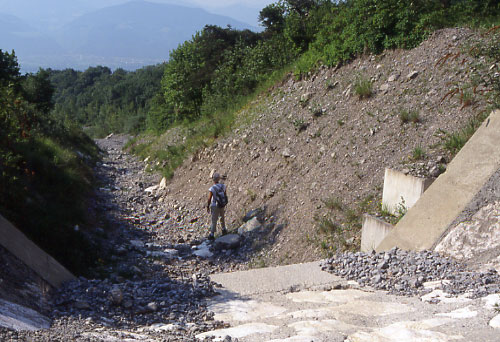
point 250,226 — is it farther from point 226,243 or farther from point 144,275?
point 144,275

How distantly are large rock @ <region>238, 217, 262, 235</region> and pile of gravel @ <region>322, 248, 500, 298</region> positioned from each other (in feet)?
11.0

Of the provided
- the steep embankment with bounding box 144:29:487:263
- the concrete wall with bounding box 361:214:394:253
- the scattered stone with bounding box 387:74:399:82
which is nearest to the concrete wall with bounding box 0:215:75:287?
the steep embankment with bounding box 144:29:487:263

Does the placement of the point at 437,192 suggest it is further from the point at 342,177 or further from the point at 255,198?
the point at 255,198

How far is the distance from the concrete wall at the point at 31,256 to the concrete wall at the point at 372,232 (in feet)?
14.3

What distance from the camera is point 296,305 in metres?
4.76

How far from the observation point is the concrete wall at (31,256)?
5223 mm

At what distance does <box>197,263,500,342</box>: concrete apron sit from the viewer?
142 inches

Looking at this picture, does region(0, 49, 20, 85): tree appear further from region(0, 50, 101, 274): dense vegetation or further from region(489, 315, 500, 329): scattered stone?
region(489, 315, 500, 329): scattered stone

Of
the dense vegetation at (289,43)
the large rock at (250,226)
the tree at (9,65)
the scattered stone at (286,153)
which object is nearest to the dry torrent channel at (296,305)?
the large rock at (250,226)

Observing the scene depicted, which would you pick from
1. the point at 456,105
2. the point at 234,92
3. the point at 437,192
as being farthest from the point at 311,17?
the point at 437,192

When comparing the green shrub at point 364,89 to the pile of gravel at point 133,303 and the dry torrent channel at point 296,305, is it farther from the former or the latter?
the pile of gravel at point 133,303

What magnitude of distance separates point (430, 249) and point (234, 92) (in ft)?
41.7

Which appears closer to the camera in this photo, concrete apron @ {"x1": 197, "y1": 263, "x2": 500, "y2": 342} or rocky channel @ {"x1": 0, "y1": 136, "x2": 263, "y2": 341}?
concrete apron @ {"x1": 197, "y1": 263, "x2": 500, "y2": 342}

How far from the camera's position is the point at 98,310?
179 inches
